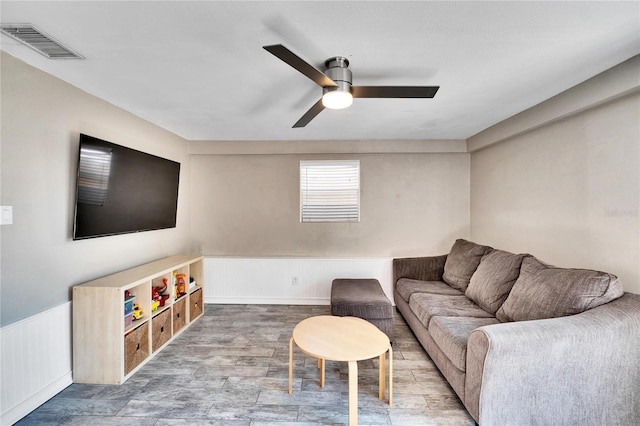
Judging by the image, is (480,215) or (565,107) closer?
(565,107)

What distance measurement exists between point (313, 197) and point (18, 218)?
3.01 metres

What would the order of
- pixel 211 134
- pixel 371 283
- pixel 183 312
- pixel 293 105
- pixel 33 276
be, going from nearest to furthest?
pixel 33 276, pixel 293 105, pixel 183 312, pixel 371 283, pixel 211 134

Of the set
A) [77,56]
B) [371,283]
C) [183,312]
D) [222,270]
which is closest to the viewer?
[77,56]

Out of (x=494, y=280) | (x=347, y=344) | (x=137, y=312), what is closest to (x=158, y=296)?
(x=137, y=312)

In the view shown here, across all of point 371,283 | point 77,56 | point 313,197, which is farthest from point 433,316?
point 77,56

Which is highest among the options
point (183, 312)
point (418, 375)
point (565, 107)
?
point (565, 107)

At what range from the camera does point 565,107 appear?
2307mm

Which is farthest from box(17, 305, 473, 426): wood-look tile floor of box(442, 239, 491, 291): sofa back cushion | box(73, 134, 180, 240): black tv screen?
box(73, 134, 180, 240): black tv screen

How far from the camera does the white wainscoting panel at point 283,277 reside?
3992 millimetres

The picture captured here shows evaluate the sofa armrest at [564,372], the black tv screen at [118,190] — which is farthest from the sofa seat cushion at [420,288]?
the black tv screen at [118,190]

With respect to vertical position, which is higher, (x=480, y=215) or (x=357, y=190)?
(x=357, y=190)

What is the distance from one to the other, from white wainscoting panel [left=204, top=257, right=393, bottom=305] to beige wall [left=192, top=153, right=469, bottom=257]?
6.9 inches

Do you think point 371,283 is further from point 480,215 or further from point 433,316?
point 480,215

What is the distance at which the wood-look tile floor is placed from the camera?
1862mm
